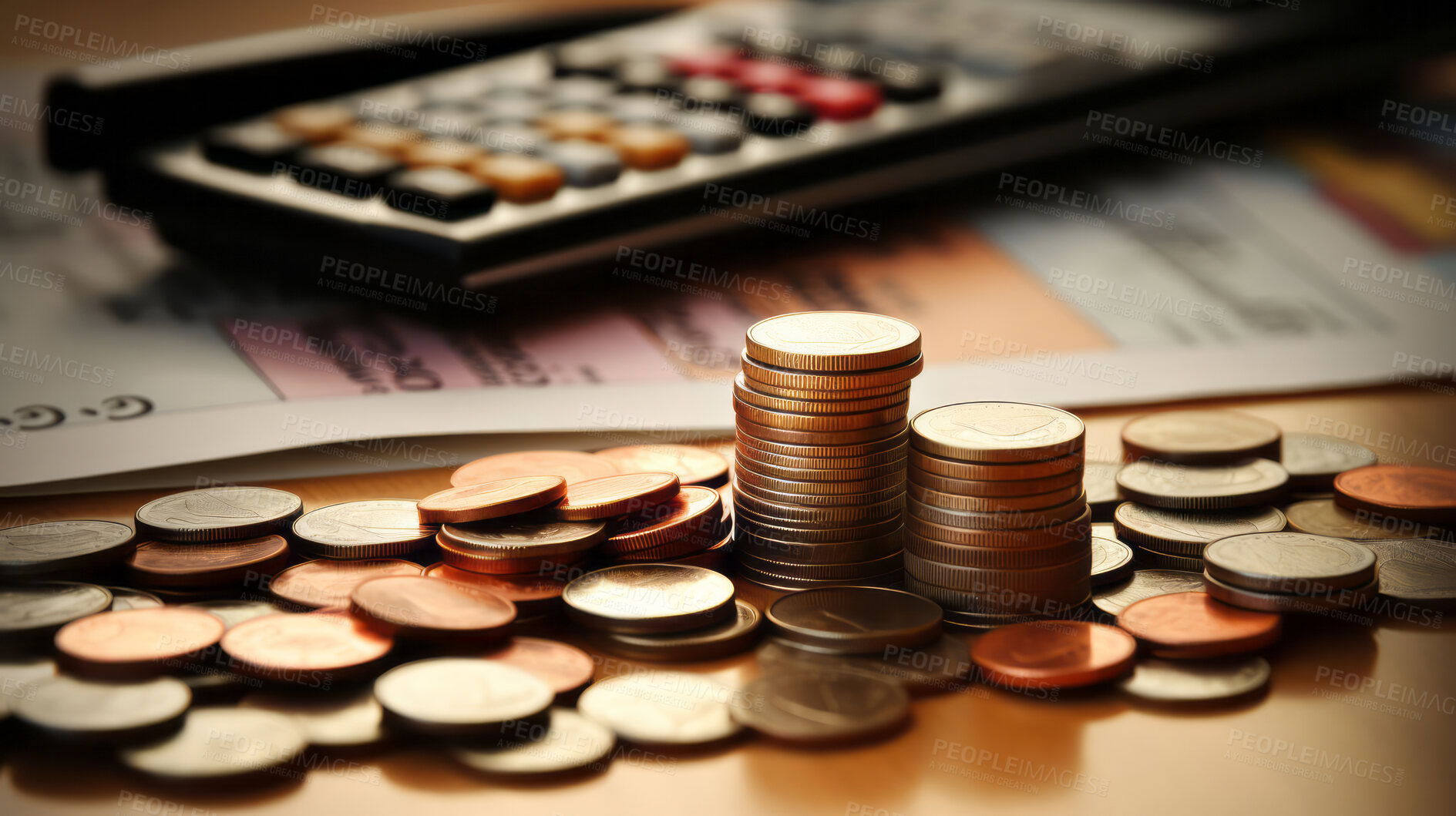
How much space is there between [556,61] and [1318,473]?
0.78 meters

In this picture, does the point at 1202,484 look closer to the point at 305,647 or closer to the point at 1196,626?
the point at 1196,626

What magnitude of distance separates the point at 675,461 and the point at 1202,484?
1.01 ft

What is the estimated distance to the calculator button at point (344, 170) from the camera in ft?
3.23

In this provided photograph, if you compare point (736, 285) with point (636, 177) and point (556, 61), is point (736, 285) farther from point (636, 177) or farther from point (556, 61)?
point (556, 61)

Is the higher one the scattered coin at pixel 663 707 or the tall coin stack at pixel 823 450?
the tall coin stack at pixel 823 450

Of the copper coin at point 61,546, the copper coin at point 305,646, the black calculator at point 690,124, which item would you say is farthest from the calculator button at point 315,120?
the copper coin at point 305,646

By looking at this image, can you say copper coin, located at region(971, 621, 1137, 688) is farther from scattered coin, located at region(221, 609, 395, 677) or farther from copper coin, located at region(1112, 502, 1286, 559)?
scattered coin, located at region(221, 609, 395, 677)

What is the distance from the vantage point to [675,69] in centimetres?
128

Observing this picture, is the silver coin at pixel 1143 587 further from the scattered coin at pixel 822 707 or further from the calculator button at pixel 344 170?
the calculator button at pixel 344 170

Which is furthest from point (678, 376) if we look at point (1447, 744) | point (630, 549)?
point (1447, 744)

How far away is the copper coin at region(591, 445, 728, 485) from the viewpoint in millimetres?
802

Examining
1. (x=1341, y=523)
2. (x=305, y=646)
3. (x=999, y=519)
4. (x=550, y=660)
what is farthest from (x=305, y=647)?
(x=1341, y=523)

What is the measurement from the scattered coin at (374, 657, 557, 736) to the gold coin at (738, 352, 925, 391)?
189 millimetres

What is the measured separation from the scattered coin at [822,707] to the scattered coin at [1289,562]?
19cm
